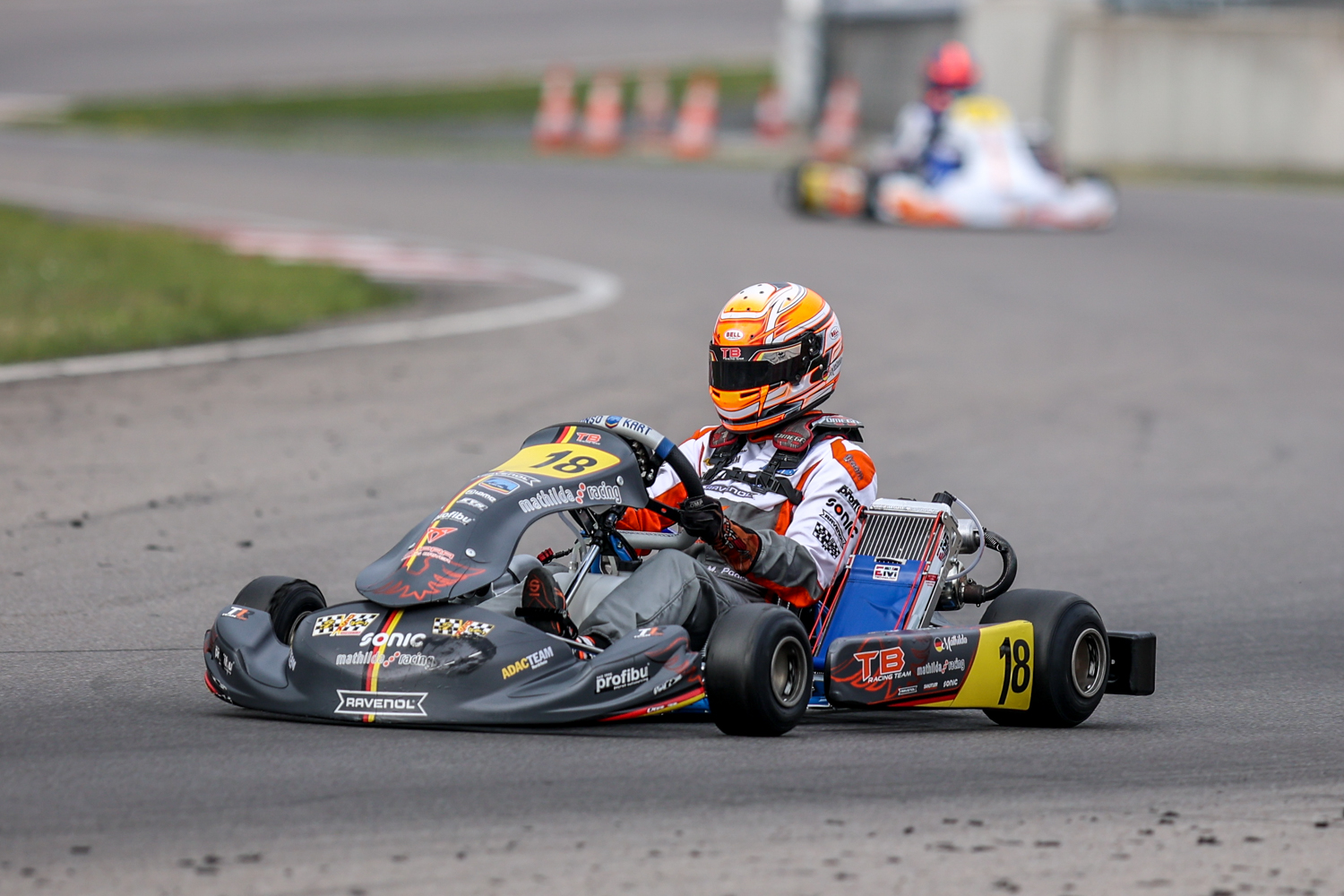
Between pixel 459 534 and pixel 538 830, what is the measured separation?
1.08 meters

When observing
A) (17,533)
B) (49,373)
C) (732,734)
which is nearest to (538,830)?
(732,734)

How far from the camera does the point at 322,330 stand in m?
11.8

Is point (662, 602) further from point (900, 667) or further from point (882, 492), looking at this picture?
point (882, 492)

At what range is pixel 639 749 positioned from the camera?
14.7 feet

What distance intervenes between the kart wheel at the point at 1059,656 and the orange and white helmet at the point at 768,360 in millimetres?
805

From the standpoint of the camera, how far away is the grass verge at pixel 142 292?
11.1m

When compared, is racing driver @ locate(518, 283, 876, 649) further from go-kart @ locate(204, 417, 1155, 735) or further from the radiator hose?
the radiator hose

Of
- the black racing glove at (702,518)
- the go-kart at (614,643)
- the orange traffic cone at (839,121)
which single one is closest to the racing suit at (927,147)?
the orange traffic cone at (839,121)

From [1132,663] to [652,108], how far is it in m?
22.3

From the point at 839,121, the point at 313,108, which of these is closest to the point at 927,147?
the point at 839,121

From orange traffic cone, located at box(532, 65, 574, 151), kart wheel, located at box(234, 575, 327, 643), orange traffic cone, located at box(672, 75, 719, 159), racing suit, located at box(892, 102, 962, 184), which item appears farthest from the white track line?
orange traffic cone, located at box(672, 75, 719, 159)

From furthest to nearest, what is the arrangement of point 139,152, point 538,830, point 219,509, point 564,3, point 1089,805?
point 564,3 → point 139,152 → point 219,509 → point 1089,805 → point 538,830

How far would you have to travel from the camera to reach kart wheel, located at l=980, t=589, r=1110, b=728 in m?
5.14

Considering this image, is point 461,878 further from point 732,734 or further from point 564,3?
point 564,3
